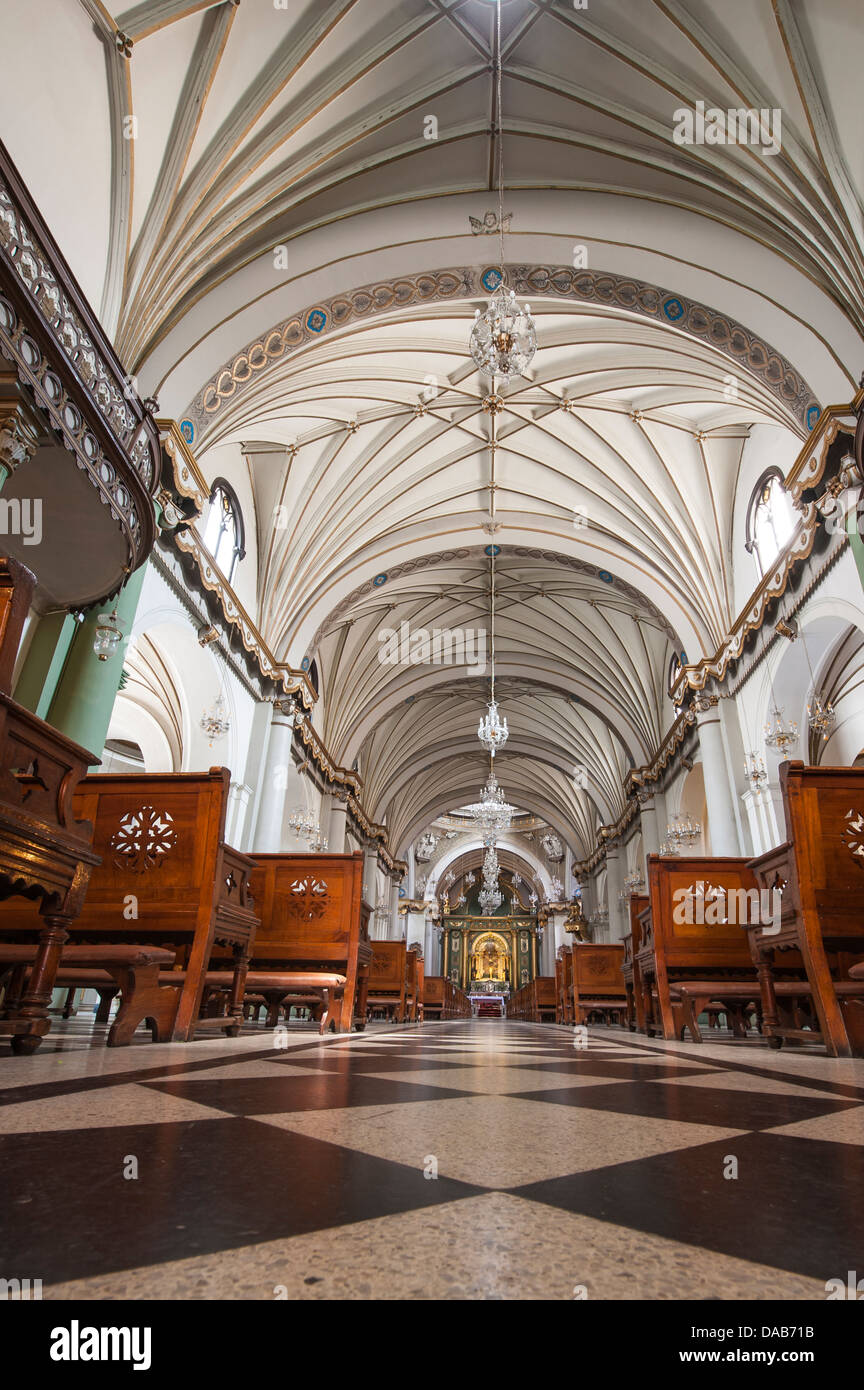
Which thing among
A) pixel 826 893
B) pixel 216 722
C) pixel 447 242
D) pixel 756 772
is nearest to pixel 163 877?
pixel 826 893

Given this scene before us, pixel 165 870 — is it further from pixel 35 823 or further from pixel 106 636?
pixel 106 636

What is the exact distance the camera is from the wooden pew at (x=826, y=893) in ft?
10.8

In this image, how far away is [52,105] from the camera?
17.7ft

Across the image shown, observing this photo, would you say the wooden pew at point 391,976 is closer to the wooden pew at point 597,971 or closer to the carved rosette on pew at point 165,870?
the wooden pew at point 597,971

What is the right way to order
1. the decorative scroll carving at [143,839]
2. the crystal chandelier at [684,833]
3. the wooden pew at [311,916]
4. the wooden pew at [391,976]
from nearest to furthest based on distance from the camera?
the decorative scroll carving at [143,839] → the wooden pew at [311,916] → the wooden pew at [391,976] → the crystal chandelier at [684,833]

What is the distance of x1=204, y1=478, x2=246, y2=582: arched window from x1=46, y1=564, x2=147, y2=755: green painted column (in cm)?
361

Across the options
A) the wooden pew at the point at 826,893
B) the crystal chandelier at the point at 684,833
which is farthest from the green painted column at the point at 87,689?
A: the crystal chandelier at the point at 684,833

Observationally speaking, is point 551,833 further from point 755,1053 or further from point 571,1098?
point 571,1098

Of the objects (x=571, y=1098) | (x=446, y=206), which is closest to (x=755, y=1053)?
(x=571, y=1098)

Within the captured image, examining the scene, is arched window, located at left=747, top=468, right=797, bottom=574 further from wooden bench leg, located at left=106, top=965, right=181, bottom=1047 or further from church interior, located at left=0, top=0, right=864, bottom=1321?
wooden bench leg, located at left=106, top=965, right=181, bottom=1047

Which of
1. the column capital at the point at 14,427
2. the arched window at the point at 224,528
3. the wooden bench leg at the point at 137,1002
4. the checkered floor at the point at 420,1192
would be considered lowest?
the checkered floor at the point at 420,1192

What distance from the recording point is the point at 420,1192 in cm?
77

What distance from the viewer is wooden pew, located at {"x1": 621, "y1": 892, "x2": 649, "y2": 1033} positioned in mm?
6250
